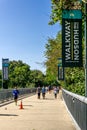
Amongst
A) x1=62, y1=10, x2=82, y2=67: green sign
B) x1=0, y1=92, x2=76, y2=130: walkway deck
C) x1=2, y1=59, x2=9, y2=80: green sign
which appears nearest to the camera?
x1=0, y1=92, x2=76, y2=130: walkway deck

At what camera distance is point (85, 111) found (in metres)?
14.3

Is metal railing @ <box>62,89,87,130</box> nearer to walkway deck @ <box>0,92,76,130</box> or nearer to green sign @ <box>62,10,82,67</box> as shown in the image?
walkway deck @ <box>0,92,76,130</box>

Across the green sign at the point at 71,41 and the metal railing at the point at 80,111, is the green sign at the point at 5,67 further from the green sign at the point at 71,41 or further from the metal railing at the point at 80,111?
the metal railing at the point at 80,111

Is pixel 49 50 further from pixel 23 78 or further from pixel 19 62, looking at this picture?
pixel 19 62

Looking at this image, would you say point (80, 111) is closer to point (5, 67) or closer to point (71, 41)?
point (71, 41)

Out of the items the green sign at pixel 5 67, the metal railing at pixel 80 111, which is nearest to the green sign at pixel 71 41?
the metal railing at pixel 80 111

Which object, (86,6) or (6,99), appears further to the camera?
(6,99)

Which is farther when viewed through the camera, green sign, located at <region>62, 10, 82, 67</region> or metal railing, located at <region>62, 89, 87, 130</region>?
green sign, located at <region>62, 10, 82, 67</region>

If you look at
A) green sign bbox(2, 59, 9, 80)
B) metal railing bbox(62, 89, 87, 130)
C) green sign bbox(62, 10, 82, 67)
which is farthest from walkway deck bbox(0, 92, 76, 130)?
green sign bbox(2, 59, 9, 80)

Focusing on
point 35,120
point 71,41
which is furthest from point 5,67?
point 71,41

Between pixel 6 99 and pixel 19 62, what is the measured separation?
141017mm

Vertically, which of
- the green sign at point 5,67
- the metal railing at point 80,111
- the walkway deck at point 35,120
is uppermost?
the green sign at point 5,67

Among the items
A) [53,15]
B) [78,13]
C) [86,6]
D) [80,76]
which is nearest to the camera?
[86,6]

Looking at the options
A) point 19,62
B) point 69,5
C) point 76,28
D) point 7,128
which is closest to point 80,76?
point 76,28
